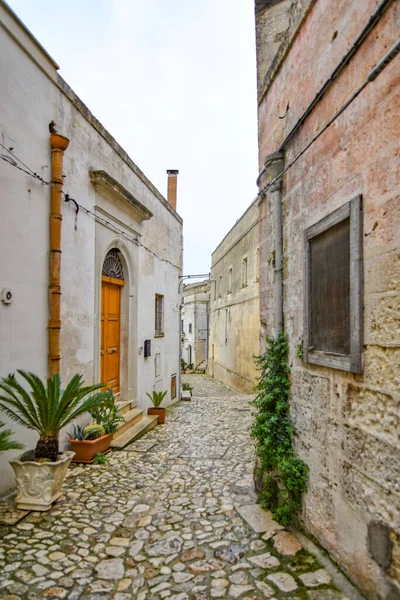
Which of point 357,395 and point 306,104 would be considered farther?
point 306,104

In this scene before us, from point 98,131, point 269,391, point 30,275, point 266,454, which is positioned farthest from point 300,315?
point 98,131

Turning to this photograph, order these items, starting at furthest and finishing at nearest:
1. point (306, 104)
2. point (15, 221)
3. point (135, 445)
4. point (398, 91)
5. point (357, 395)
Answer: point (135, 445), point (15, 221), point (306, 104), point (357, 395), point (398, 91)

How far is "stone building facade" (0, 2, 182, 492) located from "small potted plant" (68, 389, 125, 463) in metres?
0.68

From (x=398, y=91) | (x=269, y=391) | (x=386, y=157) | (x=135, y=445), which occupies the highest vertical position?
(x=398, y=91)

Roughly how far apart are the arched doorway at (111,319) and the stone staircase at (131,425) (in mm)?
439

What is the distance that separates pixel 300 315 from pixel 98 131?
4.98 metres

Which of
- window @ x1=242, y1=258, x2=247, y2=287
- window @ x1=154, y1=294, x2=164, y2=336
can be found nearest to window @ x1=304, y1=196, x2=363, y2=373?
window @ x1=154, y1=294, x2=164, y2=336

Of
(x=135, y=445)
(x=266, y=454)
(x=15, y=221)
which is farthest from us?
(x=135, y=445)

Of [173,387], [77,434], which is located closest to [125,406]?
[77,434]

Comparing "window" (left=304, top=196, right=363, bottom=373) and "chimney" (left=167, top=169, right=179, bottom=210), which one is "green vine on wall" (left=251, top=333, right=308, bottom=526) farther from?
"chimney" (left=167, top=169, right=179, bottom=210)

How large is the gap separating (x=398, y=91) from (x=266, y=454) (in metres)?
3.19

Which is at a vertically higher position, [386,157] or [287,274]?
[386,157]

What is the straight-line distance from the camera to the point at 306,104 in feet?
11.1

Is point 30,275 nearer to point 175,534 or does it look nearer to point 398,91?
point 175,534
